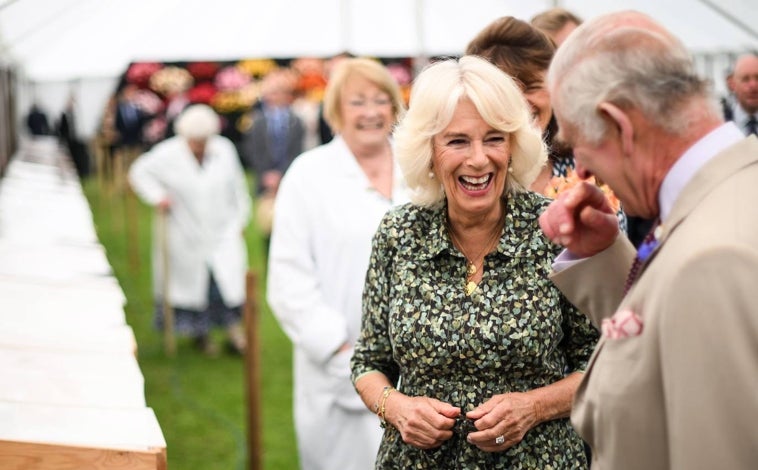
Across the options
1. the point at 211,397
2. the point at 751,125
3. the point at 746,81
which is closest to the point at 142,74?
the point at 211,397

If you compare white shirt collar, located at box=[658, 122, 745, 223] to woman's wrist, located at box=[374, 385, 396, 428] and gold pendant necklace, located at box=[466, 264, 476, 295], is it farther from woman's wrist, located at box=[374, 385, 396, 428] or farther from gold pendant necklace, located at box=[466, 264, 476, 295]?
woman's wrist, located at box=[374, 385, 396, 428]

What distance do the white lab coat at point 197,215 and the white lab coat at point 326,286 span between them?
197 inches

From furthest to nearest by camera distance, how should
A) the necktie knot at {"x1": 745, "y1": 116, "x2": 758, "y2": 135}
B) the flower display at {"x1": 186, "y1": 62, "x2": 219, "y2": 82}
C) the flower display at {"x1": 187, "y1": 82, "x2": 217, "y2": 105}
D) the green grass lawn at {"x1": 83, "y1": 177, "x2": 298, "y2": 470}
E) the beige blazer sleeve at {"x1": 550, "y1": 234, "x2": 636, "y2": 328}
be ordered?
the flower display at {"x1": 187, "y1": 82, "x2": 217, "y2": 105}, the flower display at {"x1": 186, "y1": 62, "x2": 219, "y2": 82}, the green grass lawn at {"x1": 83, "y1": 177, "x2": 298, "y2": 470}, the necktie knot at {"x1": 745, "y1": 116, "x2": 758, "y2": 135}, the beige blazer sleeve at {"x1": 550, "y1": 234, "x2": 636, "y2": 328}

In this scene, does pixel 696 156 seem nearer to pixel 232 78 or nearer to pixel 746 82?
pixel 746 82

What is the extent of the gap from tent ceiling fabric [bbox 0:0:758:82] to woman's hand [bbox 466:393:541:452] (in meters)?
3.04

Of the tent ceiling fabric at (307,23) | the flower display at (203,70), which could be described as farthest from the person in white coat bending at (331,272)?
the flower display at (203,70)

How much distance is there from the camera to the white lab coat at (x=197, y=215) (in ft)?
29.8

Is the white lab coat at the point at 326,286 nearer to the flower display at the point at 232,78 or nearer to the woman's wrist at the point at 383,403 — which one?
the woman's wrist at the point at 383,403

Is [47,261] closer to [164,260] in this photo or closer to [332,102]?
[332,102]

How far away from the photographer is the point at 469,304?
2.63 m

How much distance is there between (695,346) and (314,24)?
723cm

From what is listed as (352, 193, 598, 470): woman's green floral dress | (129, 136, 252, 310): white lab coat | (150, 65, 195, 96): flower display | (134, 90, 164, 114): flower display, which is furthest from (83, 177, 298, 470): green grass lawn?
(150, 65, 195, 96): flower display

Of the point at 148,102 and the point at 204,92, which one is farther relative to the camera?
the point at 204,92

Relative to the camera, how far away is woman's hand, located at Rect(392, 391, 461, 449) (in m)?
2.61
